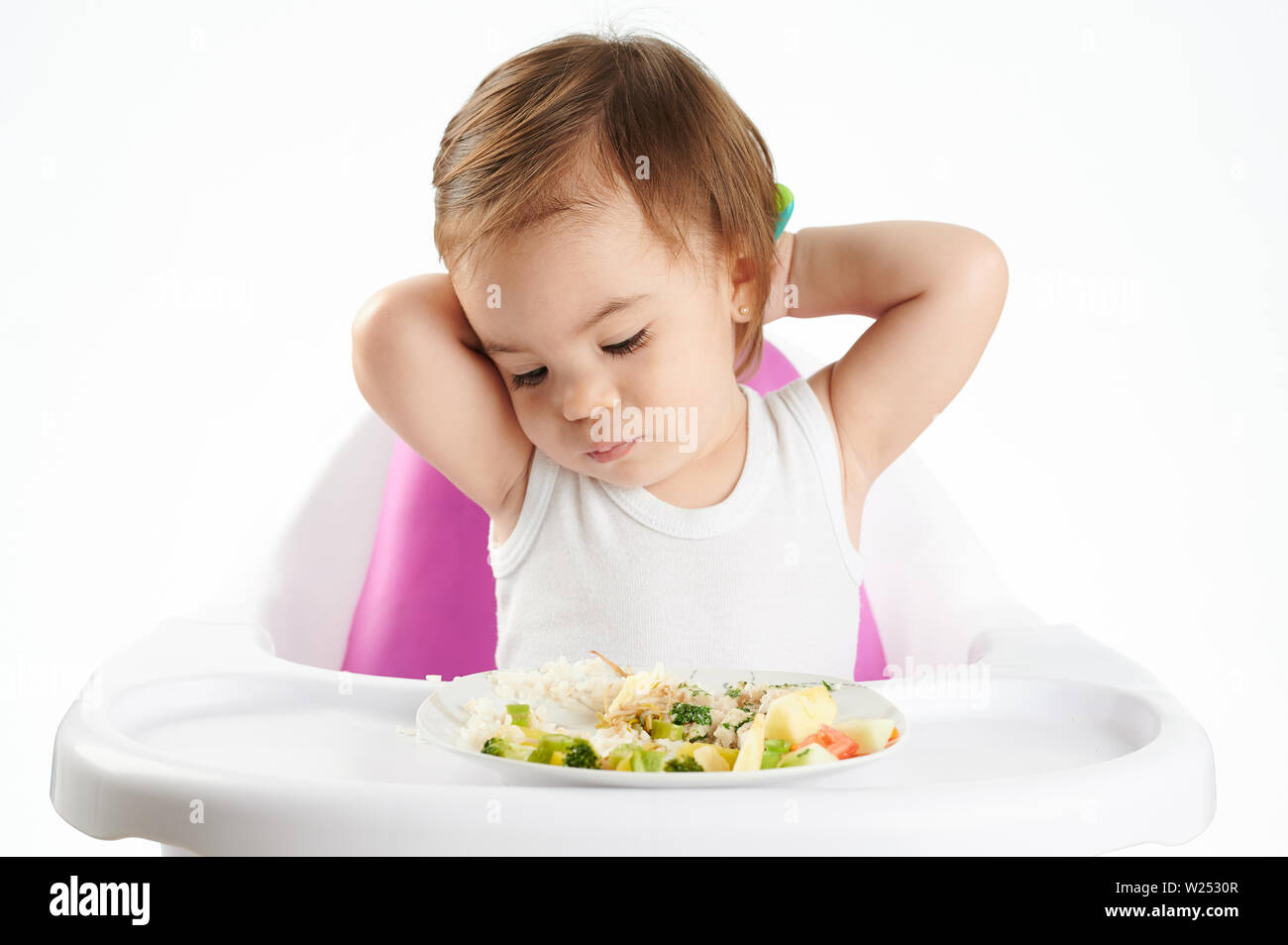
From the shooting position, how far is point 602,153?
1.00 metres

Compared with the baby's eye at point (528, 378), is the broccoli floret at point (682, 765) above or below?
below

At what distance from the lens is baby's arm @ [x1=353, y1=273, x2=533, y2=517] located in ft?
3.53

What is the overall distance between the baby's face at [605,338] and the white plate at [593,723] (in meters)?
0.23

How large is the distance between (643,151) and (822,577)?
1.46 feet

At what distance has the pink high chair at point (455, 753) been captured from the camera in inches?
26.6

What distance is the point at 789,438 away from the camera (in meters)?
1.20

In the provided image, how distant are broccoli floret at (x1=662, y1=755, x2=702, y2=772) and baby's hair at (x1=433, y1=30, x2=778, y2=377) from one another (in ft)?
1.52

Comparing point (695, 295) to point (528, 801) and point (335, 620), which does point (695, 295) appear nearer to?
point (528, 801)

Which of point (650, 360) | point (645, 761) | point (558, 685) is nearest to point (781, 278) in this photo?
point (650, 360)

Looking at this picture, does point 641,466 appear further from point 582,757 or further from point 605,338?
point 582,757

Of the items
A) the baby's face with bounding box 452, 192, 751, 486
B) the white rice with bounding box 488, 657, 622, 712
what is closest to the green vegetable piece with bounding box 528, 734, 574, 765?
the white rice with bounding box 488, 657, 622, 712

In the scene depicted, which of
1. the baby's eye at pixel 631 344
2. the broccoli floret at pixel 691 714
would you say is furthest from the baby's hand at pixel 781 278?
the broccoli floret at pixel 691 714

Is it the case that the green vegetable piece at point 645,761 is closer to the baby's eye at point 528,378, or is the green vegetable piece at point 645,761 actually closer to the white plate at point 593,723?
the white plate at point 593,723

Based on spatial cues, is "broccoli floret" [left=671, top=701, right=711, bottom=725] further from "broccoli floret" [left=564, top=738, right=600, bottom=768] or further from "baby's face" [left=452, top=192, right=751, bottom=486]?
"baby's face" [left=452, top=192, right=751, bottom=486]
